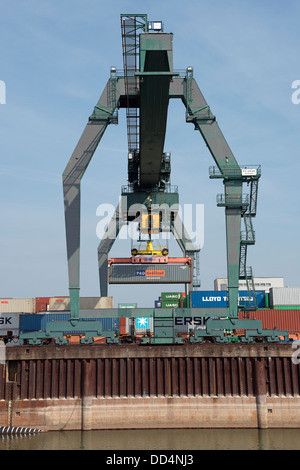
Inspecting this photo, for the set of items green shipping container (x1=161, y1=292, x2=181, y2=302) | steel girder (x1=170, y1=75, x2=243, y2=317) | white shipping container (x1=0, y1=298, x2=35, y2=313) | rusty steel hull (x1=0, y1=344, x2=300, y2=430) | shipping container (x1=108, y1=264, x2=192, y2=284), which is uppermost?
steel girder (x1=170, y1=75, x2=243, y2=317)

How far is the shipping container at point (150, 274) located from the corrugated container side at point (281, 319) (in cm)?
872

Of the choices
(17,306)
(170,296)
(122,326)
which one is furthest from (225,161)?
(17,306)

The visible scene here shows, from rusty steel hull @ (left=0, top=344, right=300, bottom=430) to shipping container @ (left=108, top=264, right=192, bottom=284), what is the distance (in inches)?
646

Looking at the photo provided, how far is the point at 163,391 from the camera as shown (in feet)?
106

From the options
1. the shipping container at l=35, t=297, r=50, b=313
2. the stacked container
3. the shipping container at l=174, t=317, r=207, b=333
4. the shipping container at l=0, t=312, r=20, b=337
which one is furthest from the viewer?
the shipping container at l=35, t=297, r=50, b=313

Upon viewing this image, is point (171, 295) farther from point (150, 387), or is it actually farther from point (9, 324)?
point (150, 387)

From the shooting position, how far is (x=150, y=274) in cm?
5000

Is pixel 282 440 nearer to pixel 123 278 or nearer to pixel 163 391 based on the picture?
pixel 163 391

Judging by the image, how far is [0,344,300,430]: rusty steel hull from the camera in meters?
31.6

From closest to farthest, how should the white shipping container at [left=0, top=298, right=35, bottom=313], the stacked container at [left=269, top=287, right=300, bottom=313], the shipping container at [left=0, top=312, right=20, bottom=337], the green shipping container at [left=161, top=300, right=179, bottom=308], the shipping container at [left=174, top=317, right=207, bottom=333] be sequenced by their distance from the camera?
the shipping container at [left=174, top=317, right=207, bottom=333], the shipping container at [left=0, top=312, right=20, bottom=337], the white shipping container at [left=0, top=298, right=35, bottom=313], the stacked container at [left=269, top=287, right=300, bottom=313], the green shipping container at [left=161, top=300, right=179, bottom=308]

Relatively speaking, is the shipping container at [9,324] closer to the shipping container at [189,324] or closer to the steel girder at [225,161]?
the shipping container at [189,324]

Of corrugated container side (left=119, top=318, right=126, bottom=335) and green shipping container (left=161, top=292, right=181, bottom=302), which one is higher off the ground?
green shipping container (left=161, top=292, right=181, bottom=302)

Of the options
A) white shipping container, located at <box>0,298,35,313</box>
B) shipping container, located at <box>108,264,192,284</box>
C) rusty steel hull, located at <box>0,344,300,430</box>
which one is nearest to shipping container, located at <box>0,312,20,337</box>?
white shipping container, located at <box>0,298,35,313</box>

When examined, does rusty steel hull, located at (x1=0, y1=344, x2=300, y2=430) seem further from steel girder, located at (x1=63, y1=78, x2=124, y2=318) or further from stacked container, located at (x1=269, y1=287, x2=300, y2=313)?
stacked container, located at (x1=269, y1=287, x2=300, y2=313)
